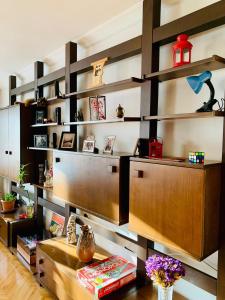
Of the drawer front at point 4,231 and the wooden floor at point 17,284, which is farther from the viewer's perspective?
the drawer front at point 4,231

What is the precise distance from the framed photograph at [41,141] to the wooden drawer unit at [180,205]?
1723mm

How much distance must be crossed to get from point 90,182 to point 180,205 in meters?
0.81

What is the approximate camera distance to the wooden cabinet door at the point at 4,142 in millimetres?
3391

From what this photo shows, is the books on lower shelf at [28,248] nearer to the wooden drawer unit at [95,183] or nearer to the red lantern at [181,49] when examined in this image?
the wooden drawer unit at [95,183]

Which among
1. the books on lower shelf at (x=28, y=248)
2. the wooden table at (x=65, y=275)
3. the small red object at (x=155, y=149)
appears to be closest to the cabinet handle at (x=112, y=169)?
the small red object at (x=155, y=149)

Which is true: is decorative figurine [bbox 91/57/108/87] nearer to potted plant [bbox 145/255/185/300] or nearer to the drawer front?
potted plant [bbox 145/255/185/300]

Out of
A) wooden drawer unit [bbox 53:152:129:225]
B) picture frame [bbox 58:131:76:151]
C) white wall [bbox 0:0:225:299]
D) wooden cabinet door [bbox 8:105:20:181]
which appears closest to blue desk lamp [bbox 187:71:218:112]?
white wall [bbox 0:0:225:299]

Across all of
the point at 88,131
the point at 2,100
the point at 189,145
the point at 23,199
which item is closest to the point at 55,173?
the point at 88,131

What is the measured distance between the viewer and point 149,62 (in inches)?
64.2

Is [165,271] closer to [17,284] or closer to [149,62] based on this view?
[149,62]

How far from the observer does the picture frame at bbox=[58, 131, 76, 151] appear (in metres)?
2.37

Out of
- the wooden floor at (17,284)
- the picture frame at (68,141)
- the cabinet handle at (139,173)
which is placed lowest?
the wooden floor at (17,284)

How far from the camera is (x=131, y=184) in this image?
1535 mm

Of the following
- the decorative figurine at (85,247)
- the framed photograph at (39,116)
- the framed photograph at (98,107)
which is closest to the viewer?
the decorative figurine at (85,247)
